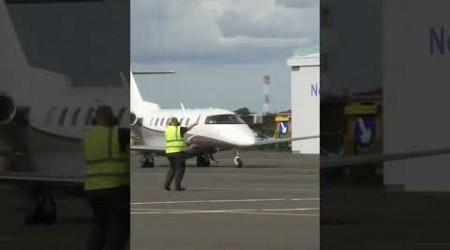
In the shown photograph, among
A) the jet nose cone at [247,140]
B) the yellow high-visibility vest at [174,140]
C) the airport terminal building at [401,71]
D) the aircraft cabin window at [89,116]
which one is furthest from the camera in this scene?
the jet nose cone at [247,140]

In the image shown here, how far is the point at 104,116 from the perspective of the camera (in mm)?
4523

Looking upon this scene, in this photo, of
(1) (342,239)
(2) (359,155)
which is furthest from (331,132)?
(1) (342,239)

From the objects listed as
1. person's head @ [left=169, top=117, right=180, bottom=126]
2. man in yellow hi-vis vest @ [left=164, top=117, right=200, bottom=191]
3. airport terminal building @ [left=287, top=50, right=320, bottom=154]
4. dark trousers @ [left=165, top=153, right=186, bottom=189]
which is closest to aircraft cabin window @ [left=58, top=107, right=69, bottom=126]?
airport terminal building @ [left=287, top=50, right=320, bottom=154]

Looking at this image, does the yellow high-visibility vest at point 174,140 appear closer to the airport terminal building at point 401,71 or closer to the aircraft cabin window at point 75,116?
the aircraft cabin window at point 75,116

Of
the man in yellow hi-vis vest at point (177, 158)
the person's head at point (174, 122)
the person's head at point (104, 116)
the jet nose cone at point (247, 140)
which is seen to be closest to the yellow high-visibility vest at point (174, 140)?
the man in yellow hi-vis vest at point (177, 158)

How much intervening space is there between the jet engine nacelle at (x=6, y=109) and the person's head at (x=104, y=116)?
1.29ft

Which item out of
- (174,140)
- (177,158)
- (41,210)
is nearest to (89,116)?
(41,210)

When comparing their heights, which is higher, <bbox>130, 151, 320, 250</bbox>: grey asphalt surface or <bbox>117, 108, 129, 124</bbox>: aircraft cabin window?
<bbox>117, 108, 129, 124</bbox>: aircraft cabin window

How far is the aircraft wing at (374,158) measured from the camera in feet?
14.6

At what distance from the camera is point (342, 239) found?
182 inches

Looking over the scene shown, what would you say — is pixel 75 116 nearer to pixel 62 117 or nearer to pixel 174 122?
pixel 62 117

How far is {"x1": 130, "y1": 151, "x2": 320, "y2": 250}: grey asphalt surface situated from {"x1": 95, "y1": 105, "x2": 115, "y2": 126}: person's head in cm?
176

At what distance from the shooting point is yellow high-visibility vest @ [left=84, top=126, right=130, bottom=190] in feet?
14.8

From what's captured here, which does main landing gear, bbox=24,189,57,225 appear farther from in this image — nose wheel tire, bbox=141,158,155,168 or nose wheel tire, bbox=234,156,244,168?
nose wheel tire, bbox=234,156,244,168
